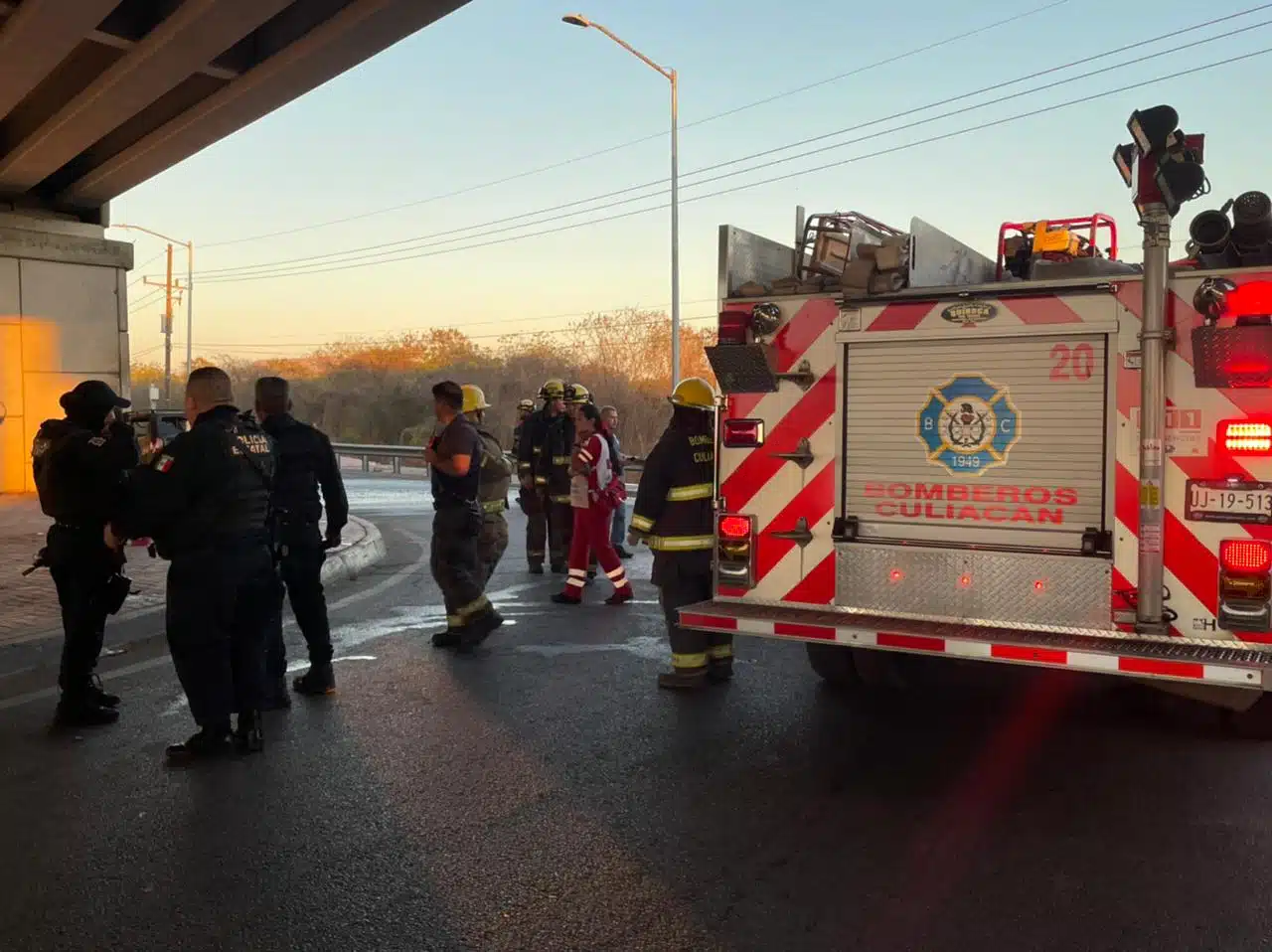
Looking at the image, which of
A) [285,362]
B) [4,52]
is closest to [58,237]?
[4,52]

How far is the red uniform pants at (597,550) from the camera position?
9.50m

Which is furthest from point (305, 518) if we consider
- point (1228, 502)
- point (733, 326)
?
point (1228, 502)

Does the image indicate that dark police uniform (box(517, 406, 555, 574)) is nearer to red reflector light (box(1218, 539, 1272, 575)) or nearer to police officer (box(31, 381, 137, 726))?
police officer (box(31, 381, 137, 726))

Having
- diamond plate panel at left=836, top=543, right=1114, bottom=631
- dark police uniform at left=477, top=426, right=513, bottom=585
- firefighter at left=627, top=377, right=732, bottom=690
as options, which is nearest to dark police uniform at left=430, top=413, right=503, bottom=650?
dark police uniform at left=477, top=426, right=513, bottom=585

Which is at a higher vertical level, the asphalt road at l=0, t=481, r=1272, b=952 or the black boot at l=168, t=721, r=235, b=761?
the black boot at l=168, t=721, r=235, b=761

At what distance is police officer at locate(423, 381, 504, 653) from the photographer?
294 inches

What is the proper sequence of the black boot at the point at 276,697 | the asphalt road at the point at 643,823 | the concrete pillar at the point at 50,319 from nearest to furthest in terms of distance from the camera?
the asphalt road at the point at 643,823, the black boot at the point at 276,697, the concrete pillar at the point at 50,319

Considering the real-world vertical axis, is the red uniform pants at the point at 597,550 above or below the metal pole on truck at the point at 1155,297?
below

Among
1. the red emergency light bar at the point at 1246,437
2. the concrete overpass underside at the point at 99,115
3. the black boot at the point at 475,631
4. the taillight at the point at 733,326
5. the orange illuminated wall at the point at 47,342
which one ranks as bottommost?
the black boot at the point at 475,631

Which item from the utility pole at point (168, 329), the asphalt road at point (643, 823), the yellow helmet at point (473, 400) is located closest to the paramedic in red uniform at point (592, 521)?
the yellow helmet at point (473, 400)

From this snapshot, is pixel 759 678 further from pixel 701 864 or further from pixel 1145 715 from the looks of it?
pixel 701 864

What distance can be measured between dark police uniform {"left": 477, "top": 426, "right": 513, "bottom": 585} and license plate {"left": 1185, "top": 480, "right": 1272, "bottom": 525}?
16.5 ft

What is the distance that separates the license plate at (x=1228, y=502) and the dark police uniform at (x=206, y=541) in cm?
411

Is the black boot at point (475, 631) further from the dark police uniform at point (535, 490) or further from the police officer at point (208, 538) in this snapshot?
the dark police uniform at point (535, 490)
